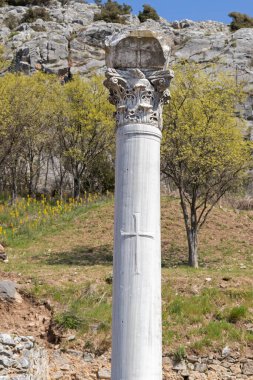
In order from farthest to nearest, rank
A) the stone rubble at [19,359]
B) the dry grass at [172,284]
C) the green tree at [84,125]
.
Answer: the green tree at [84,125] < the dry grass at [172,284] < the stone rubble at [19,359]

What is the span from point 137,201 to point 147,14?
71261mm

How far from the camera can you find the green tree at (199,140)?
17547mm

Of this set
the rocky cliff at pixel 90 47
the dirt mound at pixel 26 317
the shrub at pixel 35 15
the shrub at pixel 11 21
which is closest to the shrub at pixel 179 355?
the dirt mound at pixel 26 317

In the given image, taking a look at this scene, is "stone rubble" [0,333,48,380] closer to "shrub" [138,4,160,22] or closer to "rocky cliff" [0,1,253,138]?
"rocky cliff" [0,1,253,138]

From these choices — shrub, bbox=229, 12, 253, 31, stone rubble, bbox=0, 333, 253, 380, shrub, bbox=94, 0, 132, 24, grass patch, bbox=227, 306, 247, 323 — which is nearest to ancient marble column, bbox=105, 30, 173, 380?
stone rubble, bbox=0, 333, 253, 380

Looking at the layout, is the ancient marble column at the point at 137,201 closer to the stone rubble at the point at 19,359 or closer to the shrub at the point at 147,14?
the stone rubble at the point at 19,359

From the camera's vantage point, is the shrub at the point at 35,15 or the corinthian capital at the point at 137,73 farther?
the shrub at the point at 35,15

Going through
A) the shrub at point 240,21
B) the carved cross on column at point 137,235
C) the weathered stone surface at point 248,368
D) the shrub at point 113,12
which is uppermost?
the shrub at point 113,12

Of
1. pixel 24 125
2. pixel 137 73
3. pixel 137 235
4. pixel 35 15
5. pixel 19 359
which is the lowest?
pixel 19 359

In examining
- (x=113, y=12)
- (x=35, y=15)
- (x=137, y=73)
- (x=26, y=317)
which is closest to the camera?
(x=137, y=73)

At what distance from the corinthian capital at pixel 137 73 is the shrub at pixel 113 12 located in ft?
206

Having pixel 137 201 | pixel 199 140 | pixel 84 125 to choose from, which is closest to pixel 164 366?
pixel 137 201

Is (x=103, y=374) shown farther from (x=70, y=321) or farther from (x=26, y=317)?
(x=26, y=317)

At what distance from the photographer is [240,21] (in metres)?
65.2
